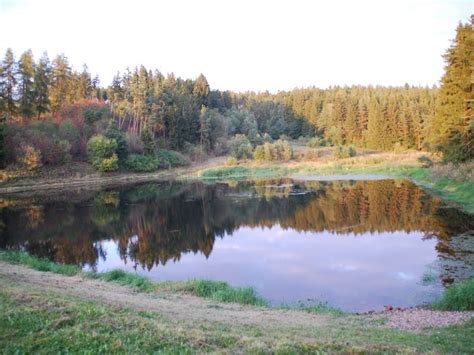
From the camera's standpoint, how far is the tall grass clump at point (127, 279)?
1432 centimetres

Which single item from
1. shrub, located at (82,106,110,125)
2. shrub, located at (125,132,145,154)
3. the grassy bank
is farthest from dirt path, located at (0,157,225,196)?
shrub, located at (82,106,110,125)

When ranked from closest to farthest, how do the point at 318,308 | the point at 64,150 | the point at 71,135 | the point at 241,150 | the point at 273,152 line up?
the point at 318,308
the point at 64,150
the point at 71,135
the point at 273,152
the point at 241,150

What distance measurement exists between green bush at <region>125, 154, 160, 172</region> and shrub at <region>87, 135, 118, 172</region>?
136 inches

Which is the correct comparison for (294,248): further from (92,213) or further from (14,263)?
(92,213)

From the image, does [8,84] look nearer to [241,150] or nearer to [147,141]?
[147,141]

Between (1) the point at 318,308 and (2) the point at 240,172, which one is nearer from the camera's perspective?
(1) the point at 318,308

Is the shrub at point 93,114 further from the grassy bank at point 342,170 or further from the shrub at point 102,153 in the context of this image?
the grassy bank at point 342,170

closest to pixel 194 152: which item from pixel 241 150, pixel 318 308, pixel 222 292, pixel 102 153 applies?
pixel 241 150

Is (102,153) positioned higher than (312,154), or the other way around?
(102,153)

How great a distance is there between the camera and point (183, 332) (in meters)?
7.28

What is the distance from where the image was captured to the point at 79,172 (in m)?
55.9

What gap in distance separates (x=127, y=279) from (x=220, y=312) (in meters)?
5.62

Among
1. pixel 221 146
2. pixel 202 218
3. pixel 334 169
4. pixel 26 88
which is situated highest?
pixel 26 88

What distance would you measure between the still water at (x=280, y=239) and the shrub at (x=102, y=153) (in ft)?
54.1
